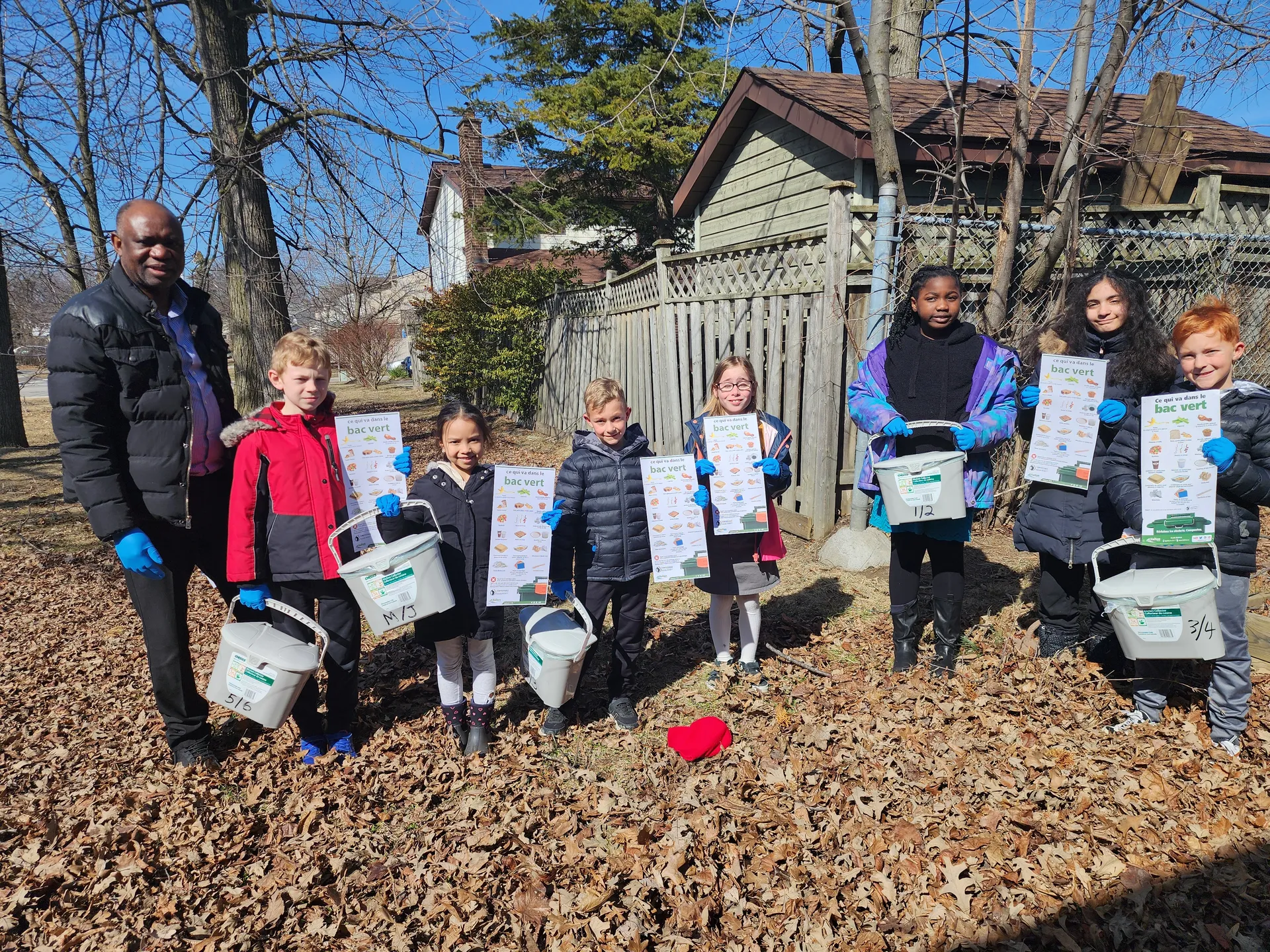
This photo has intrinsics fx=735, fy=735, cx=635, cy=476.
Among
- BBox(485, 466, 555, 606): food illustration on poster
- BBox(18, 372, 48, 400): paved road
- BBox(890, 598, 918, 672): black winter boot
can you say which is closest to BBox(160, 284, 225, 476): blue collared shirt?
BBox(485, 466, 555, 606): food illustration on poster

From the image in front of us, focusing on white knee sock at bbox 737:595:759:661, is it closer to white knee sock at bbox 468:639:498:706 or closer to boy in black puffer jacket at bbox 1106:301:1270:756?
white knee sock at bbox 468:639:498:706

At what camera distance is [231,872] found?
2717 millimetres

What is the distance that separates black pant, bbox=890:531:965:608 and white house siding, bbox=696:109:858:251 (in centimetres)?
454

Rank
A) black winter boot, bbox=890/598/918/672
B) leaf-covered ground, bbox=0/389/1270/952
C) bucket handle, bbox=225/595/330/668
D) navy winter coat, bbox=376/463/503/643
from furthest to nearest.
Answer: black winter boot, bbox=890/598/918/672, navy winter coat, bbox=376/463/503/643, bucket handle, bbox=225/595/330/668, leaf-covered ground, bbox=0/389/1270/952

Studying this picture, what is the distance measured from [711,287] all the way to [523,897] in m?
5.58

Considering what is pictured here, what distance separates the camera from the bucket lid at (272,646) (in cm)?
288

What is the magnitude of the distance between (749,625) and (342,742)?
83.4 inches

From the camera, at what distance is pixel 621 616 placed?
3621mm

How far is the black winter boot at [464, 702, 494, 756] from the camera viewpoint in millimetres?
3439

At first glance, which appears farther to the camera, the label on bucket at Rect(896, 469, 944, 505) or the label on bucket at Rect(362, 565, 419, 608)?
the label on bucket at Rect(896, 469, 944, 505)

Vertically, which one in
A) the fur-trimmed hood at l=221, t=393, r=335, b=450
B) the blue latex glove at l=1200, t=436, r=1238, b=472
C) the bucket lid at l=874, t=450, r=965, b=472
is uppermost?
the fur-trimmed hood at l=221, t=393, r=335, b=450

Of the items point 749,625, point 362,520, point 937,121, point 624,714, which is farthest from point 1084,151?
point 362,520

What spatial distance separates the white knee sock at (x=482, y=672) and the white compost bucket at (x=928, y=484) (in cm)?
196

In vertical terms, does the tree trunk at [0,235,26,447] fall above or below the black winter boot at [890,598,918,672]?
above
